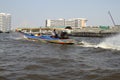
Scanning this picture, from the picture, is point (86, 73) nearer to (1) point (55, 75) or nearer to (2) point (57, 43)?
(1) point (55, 75)

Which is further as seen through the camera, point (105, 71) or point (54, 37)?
point (54, 37)

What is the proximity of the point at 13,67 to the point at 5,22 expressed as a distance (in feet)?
608

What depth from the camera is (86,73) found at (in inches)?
383

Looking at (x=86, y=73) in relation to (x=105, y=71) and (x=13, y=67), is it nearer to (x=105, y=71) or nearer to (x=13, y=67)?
(x=105, y=71)

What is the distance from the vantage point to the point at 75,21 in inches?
7751

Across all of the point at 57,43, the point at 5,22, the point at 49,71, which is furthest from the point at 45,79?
the point at 5,22

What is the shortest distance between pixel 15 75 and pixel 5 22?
187 metres

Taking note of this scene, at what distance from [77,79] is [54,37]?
61.0ft

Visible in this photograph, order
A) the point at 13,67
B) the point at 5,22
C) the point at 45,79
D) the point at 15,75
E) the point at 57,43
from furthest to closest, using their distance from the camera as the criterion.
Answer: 1. the point at 5,22
2. the point at 57,43
3. the point at 13,67
4. the point at 15,75
5. the point at 45,79

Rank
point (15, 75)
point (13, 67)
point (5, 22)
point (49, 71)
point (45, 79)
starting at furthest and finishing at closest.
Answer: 1. point (5, 22)
2. point (13, 67)
3. point (49, 71)
4. point (15, 75)
5. point (45, 79)

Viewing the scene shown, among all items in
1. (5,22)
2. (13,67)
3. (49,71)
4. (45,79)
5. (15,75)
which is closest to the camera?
(45,79)

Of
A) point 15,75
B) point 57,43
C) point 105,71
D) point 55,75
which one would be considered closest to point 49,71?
point 55,75

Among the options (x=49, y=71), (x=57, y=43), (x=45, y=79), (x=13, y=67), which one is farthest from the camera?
(x=57, y=43)

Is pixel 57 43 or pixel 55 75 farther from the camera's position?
→ pixel 57 43
